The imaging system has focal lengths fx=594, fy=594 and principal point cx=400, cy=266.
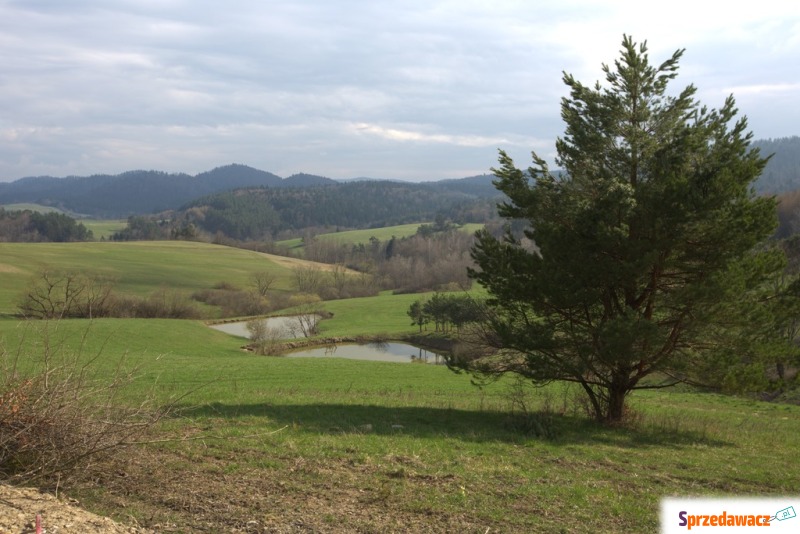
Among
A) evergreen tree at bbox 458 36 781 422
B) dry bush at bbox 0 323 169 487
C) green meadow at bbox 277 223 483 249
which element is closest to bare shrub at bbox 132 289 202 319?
evergreen tree at bbox 458 36 781 422

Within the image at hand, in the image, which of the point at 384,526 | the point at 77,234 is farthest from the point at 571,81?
the point at 77,234

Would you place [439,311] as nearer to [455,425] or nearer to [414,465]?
[455,425]

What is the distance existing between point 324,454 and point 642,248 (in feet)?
26.4

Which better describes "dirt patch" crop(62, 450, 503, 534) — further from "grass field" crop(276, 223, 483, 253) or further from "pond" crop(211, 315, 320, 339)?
"grass field" crop(276, 223, 483, 253)

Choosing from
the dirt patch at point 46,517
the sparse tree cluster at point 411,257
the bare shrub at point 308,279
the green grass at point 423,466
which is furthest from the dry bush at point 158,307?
the dirt patch at point 46,517

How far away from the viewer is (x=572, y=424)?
48.0 ft

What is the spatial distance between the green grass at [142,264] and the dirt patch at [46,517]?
70435 mm

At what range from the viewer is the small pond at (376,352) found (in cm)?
5422

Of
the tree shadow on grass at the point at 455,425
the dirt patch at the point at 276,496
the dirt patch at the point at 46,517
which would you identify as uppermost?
the dirt patch at the point at 46,517

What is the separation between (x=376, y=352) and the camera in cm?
5859

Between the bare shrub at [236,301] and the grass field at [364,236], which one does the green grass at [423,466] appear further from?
the grass field at [364,236]

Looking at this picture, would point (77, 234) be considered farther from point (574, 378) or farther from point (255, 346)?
point (574, 378)

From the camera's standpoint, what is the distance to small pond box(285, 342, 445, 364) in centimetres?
5422

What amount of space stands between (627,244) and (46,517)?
11.4 m
